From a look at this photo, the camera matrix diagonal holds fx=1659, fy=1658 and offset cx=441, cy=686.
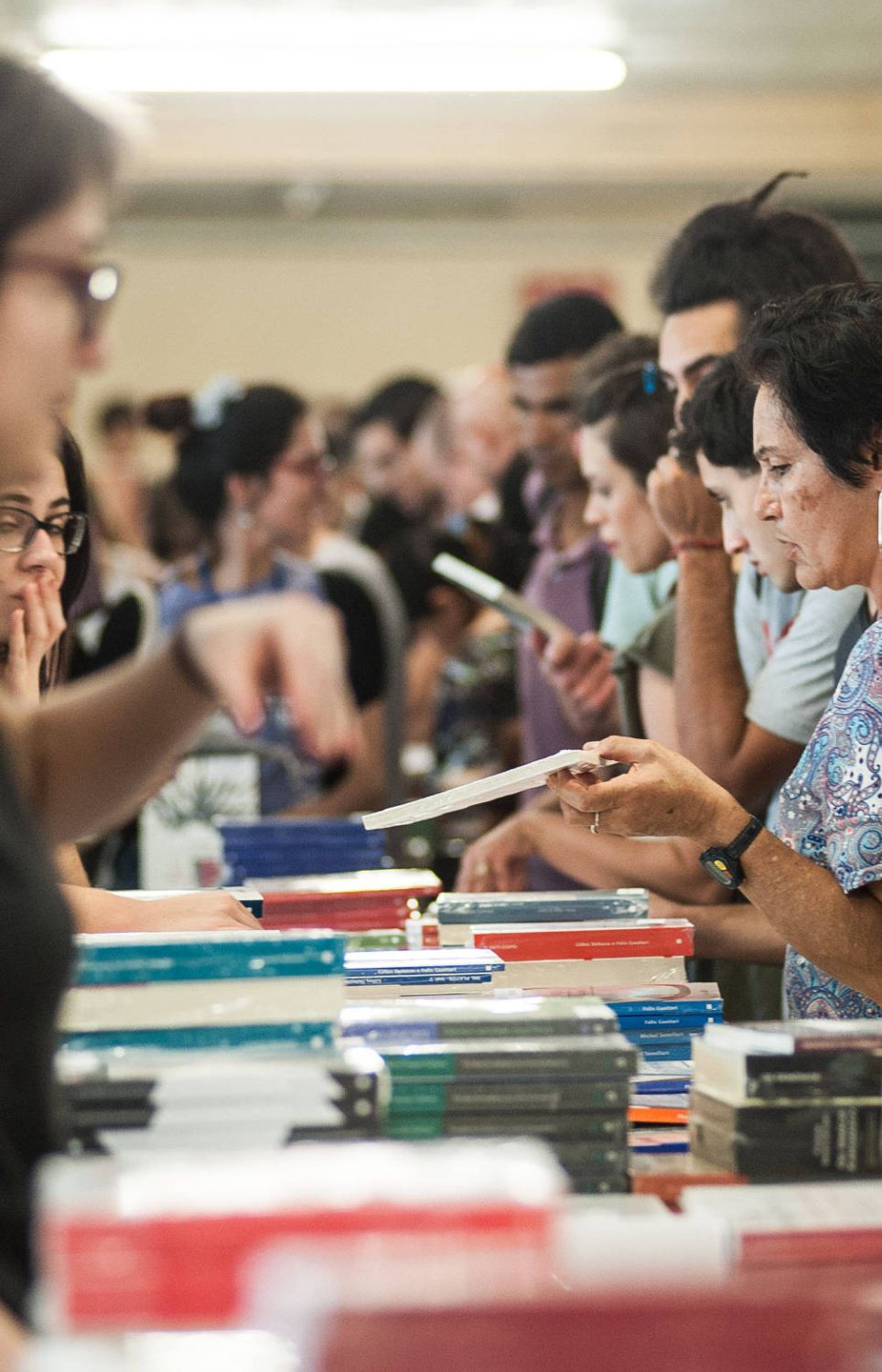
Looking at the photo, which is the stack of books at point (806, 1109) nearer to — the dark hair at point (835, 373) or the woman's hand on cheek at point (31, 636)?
the dark hair at point (835, 373)

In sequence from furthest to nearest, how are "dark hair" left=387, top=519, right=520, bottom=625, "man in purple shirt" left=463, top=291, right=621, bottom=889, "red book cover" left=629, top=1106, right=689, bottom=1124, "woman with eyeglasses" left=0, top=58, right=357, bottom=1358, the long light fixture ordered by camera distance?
the long light fixture
"dark hair" left=387, top=519, right=520, bottom=625
"man in purple shirt" left=463, top=291, right=621, bottom=889
"red book cover" left=629, top=1106, right=689, bottom=1124
"woman with eyeglasses" left=0, top=58, right=357, bottom=1358

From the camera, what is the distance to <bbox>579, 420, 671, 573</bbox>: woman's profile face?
3035 mm

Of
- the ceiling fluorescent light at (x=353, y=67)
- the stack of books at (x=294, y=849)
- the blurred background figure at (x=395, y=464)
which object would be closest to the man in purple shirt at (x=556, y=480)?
the stack of books at (x=294, y=849)

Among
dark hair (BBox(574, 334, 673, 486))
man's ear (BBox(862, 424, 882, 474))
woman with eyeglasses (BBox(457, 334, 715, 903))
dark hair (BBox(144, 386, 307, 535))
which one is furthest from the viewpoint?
dark hair (BBox(144, 386, 307, 535))

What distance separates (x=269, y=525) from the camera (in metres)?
4.02

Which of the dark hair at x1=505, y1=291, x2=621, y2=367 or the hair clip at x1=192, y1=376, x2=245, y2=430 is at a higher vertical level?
the dark hair at x1=505, y1=291, x2=621, y2=367

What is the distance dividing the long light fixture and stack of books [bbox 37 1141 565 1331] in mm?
6410

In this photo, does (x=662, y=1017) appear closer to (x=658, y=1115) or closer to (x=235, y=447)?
(x=658, y=1115)

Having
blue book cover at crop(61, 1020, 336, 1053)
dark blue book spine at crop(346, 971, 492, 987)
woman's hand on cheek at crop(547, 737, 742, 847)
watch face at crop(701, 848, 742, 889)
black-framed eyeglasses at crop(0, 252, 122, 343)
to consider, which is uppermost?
black-framed eyeglasses at crop(0, 252, 122, 343)

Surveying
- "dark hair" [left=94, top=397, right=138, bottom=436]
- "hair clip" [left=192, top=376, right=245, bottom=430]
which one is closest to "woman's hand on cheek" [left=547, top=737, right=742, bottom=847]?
"hair clip" [left=192, top=376, right=245, bottom=430]

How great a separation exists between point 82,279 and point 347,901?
4.12 feet

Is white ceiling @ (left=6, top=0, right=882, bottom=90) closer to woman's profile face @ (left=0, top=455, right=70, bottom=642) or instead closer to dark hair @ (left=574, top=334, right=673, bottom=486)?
dark hair @ (left=574, top=334, right=673, bottom=486)

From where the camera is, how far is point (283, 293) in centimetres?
1125

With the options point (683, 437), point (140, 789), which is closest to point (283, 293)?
point (683, 437)
